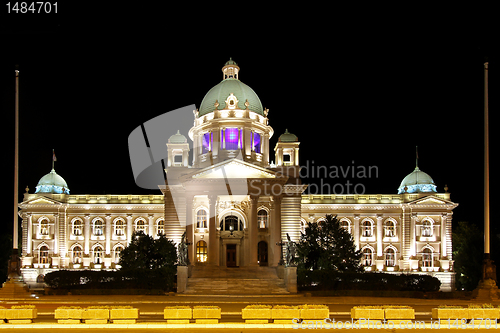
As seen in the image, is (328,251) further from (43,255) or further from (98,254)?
(43,255)

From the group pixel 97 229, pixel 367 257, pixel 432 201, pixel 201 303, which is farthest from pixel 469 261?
pixel 97 229

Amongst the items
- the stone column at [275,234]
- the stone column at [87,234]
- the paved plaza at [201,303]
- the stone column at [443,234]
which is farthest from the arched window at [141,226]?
the stone column at [443,234]

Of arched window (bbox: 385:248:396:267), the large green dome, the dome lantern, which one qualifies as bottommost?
arched window (bbox: 385:248:396:267)

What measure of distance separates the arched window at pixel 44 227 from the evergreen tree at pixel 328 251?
39720 millimetres

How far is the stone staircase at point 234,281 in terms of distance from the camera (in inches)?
1793

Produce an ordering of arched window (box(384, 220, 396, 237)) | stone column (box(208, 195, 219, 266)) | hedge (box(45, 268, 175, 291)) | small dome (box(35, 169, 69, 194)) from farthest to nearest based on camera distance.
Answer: small dome (box(35, 169, 69, 194)), arched window (box(384, 220, 396, 237)), stone column (box(208, 195, 219, 266)), hedge (box(45, 268, 175, 291))

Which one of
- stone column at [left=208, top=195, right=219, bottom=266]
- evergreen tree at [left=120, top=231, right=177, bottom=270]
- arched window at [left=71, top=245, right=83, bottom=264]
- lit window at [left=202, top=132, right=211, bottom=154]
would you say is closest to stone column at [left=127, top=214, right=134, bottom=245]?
arched window at [left=71, top=245, right=83, bottom=264]

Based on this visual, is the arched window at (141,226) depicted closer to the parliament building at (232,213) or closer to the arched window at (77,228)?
the parliament building at (232,213)

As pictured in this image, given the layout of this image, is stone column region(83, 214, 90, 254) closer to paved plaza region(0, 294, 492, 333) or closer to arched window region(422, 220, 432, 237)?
paved plaza region(0, 294, 492, 333)

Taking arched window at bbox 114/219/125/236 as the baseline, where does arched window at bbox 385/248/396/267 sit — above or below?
below

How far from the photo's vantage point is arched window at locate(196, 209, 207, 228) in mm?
66438

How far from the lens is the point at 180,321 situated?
933 inches

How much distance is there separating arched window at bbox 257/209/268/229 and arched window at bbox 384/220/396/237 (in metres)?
20.2

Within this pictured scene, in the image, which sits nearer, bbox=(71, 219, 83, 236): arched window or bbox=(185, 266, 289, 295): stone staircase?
bbox=(185, 266, 289, 295): stone staircase
